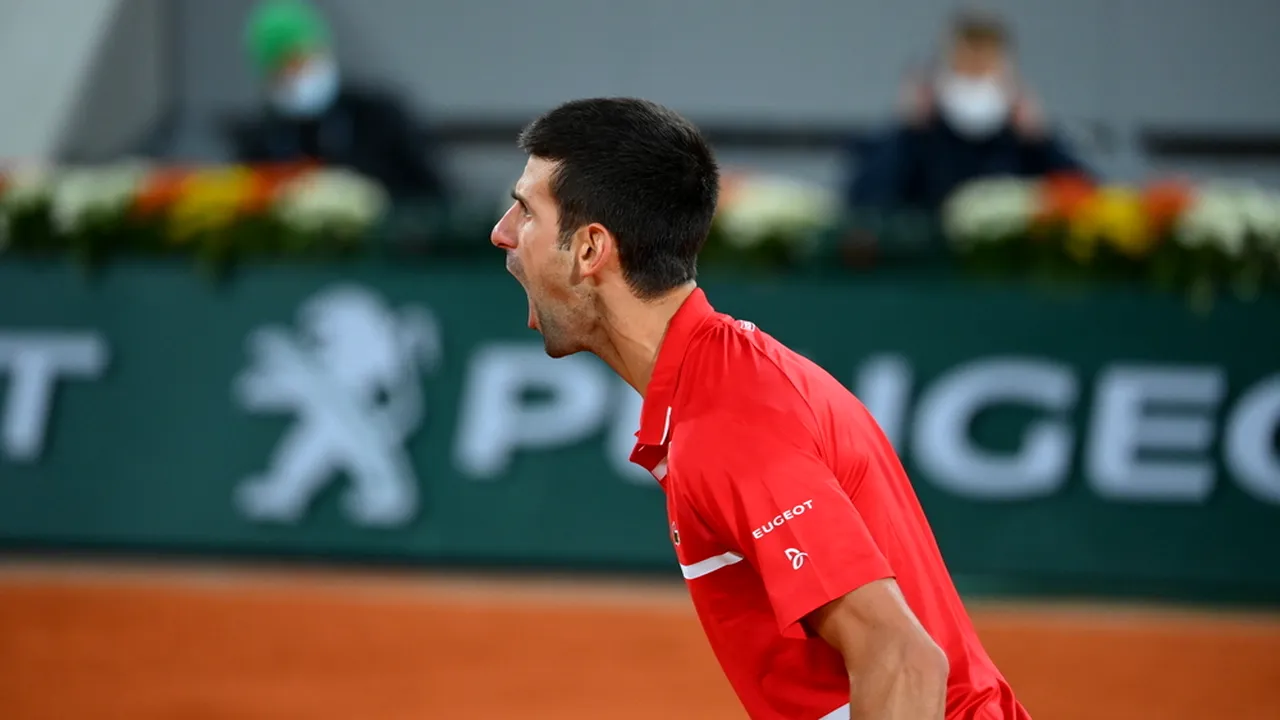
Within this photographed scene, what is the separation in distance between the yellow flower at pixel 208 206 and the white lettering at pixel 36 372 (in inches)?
28.9

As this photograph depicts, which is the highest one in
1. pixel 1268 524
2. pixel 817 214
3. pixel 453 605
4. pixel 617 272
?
pixel 617 272

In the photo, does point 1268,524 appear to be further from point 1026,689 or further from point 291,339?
point 291,339

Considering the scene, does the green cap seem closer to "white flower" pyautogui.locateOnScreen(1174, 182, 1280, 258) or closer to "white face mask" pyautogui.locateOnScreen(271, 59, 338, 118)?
"white face mask" pyautogui.locateOnScreen(271, 59, 338, 118)

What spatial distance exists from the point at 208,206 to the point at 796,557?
21.9 feet

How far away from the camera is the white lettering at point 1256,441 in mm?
7242

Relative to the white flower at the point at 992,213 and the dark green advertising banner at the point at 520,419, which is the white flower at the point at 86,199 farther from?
the white flower at the point at 992,213

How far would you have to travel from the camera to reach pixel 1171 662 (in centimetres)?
650

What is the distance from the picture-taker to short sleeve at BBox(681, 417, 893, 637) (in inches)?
81.0

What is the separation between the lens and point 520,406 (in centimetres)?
786

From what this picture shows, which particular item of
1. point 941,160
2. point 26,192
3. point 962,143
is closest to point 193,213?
point 26,192

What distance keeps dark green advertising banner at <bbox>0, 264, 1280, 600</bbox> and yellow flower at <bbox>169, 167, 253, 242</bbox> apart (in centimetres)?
24

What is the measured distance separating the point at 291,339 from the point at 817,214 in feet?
8.78

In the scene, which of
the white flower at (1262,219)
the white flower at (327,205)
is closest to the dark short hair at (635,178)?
the white flower at (1262,219)

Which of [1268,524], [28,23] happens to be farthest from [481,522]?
[28,23]
